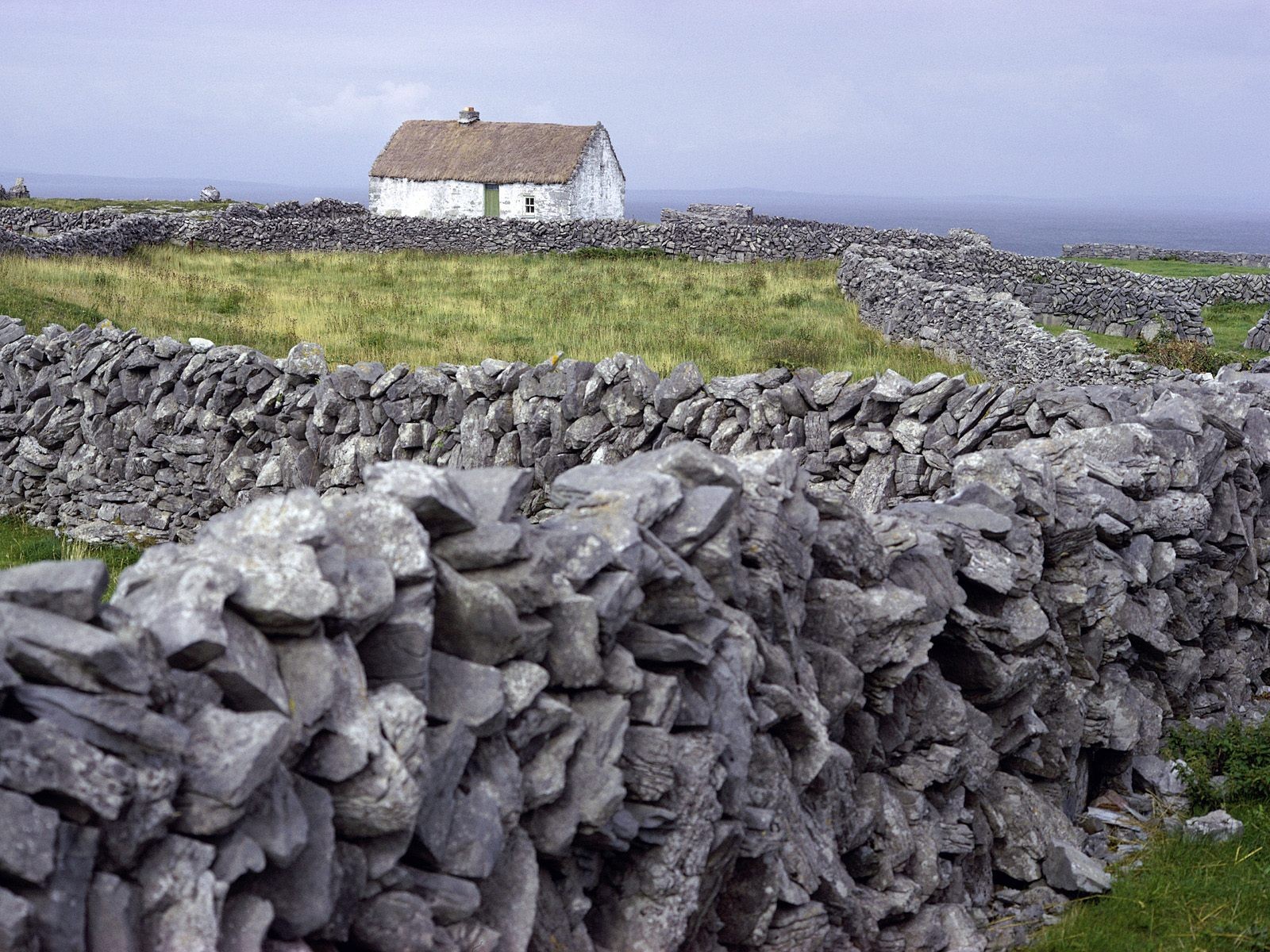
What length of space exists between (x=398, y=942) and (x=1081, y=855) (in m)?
4.54

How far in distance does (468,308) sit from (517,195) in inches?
1300

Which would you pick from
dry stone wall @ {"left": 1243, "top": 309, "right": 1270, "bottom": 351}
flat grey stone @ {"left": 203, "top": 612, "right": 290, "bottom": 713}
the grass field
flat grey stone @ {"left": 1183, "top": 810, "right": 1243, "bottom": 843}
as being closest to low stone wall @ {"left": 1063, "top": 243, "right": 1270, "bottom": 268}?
dry stone wall @ {"left": 1243, "top": 309, "right": 1270, "bottom": 351}

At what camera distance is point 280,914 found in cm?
348

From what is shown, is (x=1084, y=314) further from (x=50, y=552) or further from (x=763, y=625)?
(x=763, y=625)

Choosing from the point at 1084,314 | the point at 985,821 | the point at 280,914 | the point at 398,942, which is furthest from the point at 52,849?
the point at 1084,314

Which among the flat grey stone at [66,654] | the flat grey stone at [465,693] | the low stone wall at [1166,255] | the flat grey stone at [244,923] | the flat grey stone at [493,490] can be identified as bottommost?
the flat grey stone at [244,923]

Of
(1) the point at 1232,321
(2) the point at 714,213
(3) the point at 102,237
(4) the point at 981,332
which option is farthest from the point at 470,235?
(2) the point at 714,213

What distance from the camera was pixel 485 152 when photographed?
197ft

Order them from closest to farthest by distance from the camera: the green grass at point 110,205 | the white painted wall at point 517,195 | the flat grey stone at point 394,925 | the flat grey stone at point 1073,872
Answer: the flat grey stone at point 394,925 < the flat grey stone at point 1073,872 < the green grass at point 110,205 < the white painted wall at point 517,195

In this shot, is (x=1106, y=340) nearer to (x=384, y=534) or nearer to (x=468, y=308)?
(x=468, y=308)

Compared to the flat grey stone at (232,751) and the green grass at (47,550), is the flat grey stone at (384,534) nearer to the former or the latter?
the flat grey stone at (232,751)

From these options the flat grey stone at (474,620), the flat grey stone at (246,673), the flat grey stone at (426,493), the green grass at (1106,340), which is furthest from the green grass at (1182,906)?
the green grass at (1106,340)

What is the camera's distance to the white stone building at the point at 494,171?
190ft

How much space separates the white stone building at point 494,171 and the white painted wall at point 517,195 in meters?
0.04
